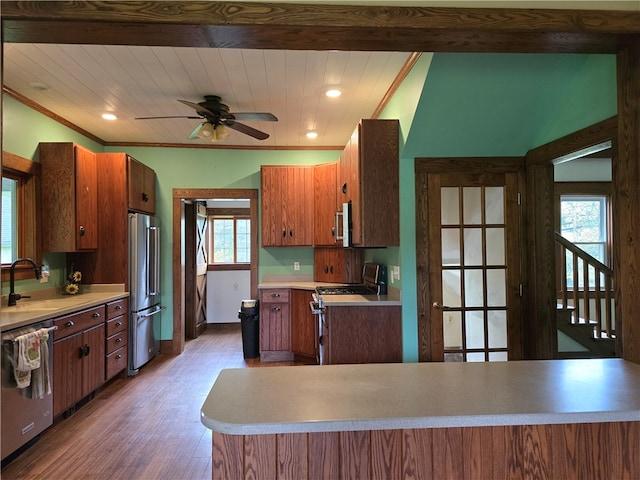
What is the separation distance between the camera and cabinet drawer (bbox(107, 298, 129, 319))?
351 centimetres

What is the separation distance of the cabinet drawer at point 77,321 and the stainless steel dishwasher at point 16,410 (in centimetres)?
19

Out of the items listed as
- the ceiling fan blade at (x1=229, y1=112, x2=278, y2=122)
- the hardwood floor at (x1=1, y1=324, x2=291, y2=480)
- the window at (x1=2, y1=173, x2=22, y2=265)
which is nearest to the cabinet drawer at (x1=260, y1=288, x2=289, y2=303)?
the hardwood floor at (x1=1, y1=324, x2=291, y2=480)

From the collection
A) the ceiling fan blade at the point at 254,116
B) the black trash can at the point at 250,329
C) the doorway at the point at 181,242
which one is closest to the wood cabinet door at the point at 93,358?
the doorway at the point at 181,242

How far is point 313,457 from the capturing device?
108cm

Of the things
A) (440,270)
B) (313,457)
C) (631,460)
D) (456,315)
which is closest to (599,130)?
(440,270)

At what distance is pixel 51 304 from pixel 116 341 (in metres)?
0.79

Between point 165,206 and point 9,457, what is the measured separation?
304cm

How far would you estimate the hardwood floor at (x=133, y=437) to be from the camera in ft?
7.28

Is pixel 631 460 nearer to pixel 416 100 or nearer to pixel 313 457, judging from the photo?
pixel 313 457

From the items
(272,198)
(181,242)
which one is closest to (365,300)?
(272,198)

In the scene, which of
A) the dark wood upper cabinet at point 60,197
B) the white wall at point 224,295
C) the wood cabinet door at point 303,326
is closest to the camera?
the dark wood upper cabinet at point 60,197

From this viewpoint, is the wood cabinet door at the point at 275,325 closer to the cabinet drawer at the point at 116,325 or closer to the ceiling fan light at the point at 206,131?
the cabinet drawer at the point at 116,325

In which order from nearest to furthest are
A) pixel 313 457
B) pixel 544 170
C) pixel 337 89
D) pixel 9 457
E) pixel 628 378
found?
pixel 313 457
pixel 628 378
pixel 9 457
pixel 544 170
pixel 337 89

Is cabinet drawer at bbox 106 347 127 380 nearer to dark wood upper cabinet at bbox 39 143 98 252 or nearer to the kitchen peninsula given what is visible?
dark wood upper cabinet at bbox 39 143 98 252
